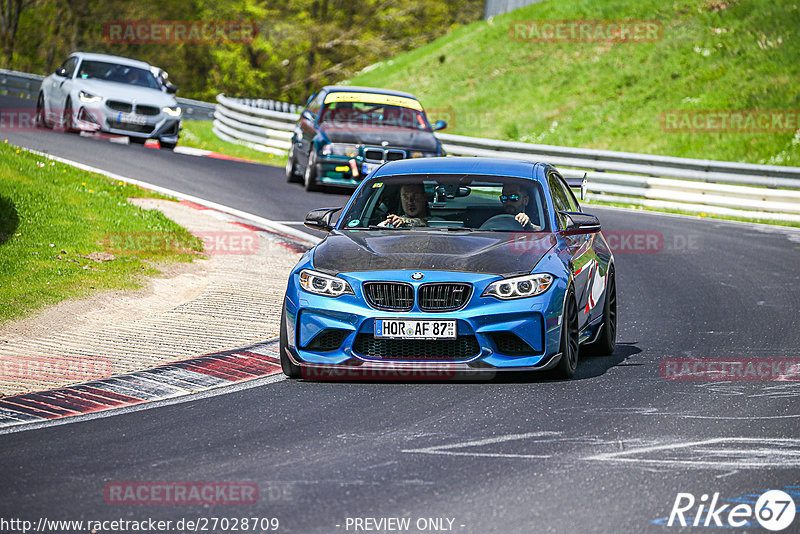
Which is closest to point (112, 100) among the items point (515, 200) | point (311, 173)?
point (311, 173)

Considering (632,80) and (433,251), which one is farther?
(632,80)

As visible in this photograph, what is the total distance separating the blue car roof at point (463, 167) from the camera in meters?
9.98

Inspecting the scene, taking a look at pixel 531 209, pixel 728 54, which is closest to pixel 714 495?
pixel 531 209

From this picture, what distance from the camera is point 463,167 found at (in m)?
10.1

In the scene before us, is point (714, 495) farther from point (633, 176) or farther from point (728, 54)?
point (728, 54)

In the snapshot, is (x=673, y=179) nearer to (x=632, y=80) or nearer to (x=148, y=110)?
(x=148, y=110)

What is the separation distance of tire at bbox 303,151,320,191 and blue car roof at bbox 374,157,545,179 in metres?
11.4

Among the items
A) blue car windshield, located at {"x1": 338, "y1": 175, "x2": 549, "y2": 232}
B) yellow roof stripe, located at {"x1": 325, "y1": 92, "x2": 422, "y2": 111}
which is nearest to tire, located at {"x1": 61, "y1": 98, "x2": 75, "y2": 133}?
yellow roof stripe, located at {"x1": 325, "y1": 92, "x2": 422, "y2": 111}

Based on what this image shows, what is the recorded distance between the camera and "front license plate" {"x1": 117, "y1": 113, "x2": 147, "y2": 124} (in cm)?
2562

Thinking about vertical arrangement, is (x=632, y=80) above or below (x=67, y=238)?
above

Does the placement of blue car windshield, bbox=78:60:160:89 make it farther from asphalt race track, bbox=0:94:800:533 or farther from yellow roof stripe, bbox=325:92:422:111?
asphalt race track, bbox=0:94:800:533

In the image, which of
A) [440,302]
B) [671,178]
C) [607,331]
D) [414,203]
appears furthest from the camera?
[671,178]

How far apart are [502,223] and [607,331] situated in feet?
4.22

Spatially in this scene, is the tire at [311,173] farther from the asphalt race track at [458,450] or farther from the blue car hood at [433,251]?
the blue car hood at [433,251]
